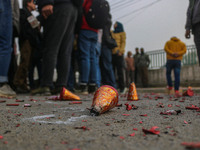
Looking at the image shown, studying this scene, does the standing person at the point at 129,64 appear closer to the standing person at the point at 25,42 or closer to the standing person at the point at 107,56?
the standing person at the point at 107,56

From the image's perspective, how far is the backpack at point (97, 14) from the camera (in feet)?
13.6

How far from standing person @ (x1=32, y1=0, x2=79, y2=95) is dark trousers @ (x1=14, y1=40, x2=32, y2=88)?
149cm

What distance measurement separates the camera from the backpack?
4.13m

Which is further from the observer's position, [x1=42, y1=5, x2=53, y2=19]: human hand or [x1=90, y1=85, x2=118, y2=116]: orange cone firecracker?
[x1=42, y1=5, x2=53, y2=19]: human hand

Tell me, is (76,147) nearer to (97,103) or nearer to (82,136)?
(82,136)

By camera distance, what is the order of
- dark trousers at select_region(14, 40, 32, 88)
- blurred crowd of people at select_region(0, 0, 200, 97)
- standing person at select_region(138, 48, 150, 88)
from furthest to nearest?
standing person at select_region(138, 48, 150, 88), dark trousers at select_region(14, 40, 32, 88), blurred crowd of people at select_region(0, 0, 200, 97)

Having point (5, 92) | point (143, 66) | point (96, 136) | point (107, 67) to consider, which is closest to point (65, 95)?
point (5, 92)

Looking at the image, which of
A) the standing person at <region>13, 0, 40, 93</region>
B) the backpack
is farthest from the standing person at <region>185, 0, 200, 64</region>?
the standing person at <region>13, 0, 40, 93</region>

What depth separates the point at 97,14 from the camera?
423 centimetres

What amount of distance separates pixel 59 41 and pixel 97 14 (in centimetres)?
121

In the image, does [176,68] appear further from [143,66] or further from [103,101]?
[143,66]

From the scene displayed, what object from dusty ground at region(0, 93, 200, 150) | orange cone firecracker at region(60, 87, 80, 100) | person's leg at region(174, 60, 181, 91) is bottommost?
dusty ground at region(0, 93, 200, 150)

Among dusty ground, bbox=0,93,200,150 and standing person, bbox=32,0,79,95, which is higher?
standing person, bbox=32,0,79,95

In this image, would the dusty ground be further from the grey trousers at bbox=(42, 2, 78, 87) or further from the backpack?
the backpack
